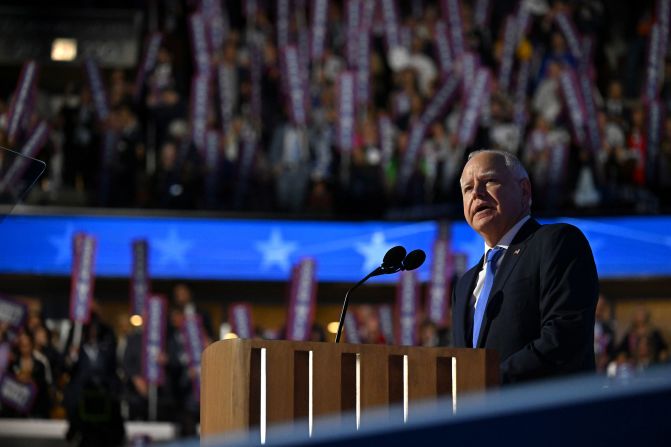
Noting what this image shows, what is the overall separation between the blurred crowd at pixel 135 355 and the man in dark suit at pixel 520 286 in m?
7.06

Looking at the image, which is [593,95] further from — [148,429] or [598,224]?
[148,429]

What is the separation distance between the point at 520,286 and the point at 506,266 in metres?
0.10

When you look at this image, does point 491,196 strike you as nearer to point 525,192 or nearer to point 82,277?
point 525,192

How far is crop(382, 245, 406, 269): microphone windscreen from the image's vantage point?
3.00 m

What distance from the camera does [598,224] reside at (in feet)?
36.4

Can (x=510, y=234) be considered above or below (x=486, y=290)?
above

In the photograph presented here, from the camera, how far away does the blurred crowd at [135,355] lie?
1026cm

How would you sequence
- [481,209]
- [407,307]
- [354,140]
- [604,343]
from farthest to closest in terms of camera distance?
[354,140]
[407,307]
[604,343]
[481,209]

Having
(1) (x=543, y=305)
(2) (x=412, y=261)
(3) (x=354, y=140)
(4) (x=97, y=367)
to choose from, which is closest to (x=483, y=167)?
(2) (x=412, y=261)

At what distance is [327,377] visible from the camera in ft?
7.80

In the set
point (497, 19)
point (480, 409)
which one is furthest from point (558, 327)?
point (497, 19)

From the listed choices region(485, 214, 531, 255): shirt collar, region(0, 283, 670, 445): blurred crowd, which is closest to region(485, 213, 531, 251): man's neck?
region(485, 214, 531, 255): shirt collar

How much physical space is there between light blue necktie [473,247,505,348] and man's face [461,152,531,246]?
0.03 meters

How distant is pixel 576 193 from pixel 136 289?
13.3 feet
